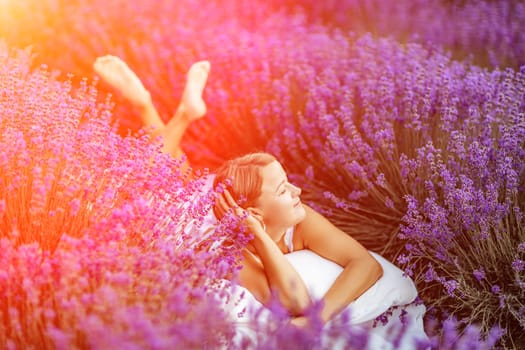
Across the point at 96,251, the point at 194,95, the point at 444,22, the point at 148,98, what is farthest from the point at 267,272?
the point at 444,22

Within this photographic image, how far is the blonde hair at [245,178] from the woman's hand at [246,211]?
0.03 m

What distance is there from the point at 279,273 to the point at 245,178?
33 cm

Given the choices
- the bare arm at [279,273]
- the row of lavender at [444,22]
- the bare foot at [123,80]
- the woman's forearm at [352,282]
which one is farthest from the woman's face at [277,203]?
the row of lavender at [444,22]

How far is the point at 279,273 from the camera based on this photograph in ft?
6.06

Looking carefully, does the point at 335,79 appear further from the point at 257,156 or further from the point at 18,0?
the point at 18,0

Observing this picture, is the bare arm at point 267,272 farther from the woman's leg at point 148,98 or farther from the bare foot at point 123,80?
the bare foot at point 123,80

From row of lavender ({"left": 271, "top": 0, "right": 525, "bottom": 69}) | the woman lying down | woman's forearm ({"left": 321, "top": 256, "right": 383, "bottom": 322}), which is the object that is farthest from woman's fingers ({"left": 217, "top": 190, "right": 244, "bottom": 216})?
row of lavender ({"left": 271, "top": 0, "right": 525, "bottom": 69})

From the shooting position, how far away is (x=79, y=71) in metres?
3.42

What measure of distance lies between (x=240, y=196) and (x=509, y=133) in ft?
2.65

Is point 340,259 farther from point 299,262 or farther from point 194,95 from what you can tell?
point 194,95

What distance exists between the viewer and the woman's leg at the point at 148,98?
2.74m

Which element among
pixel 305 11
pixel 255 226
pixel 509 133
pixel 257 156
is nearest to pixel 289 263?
pixel 255 226

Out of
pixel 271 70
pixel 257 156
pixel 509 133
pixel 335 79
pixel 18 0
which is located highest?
pixel 18 0

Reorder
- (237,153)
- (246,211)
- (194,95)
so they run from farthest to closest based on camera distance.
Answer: (237,153), (194,95), (246,211)
